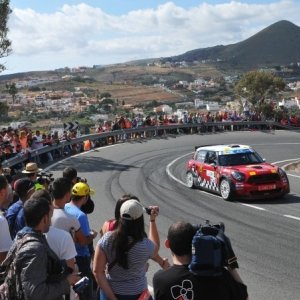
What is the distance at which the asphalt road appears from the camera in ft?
30.6

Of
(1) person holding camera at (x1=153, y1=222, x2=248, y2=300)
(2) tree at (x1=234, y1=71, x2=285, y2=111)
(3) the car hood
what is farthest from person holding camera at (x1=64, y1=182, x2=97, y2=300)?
(2) tree at (x1=234, y1=71, x2=285, y2=111)

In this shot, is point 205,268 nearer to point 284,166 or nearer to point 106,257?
point 106,257

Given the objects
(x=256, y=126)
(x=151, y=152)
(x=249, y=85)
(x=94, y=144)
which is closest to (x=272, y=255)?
(x=151, y=152)

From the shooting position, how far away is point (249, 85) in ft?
204

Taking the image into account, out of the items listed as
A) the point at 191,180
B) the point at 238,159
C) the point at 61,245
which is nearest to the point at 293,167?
the point at 191,180

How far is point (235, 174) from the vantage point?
16.2 meters

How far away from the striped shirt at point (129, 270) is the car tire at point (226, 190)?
1128 centimetres

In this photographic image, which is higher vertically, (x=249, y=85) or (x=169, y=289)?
(x=169, y=289)

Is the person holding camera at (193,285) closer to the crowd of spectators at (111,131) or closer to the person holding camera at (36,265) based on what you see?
the person holding camera at (36,265)

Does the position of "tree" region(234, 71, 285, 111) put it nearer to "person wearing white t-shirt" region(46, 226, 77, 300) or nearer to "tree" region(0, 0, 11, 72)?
"tree" region(0, 0, 11, 72)

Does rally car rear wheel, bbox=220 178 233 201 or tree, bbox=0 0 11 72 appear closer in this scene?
rally car rear wheel, bbox=220 178 233 201

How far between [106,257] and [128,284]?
0.34 metres

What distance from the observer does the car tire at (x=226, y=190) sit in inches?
638

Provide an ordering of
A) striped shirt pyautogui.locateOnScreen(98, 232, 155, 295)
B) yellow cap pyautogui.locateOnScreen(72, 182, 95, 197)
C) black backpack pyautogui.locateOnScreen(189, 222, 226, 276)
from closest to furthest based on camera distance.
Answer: black backpack pyautogui.locateOnScreen(189, 222, 226, 276)
striped shirt pyautogui.locateOnScreen(98, 232, 155, 295)
yellow cap pyautogui.locateOnScreen(72, 182, 95, 197)
